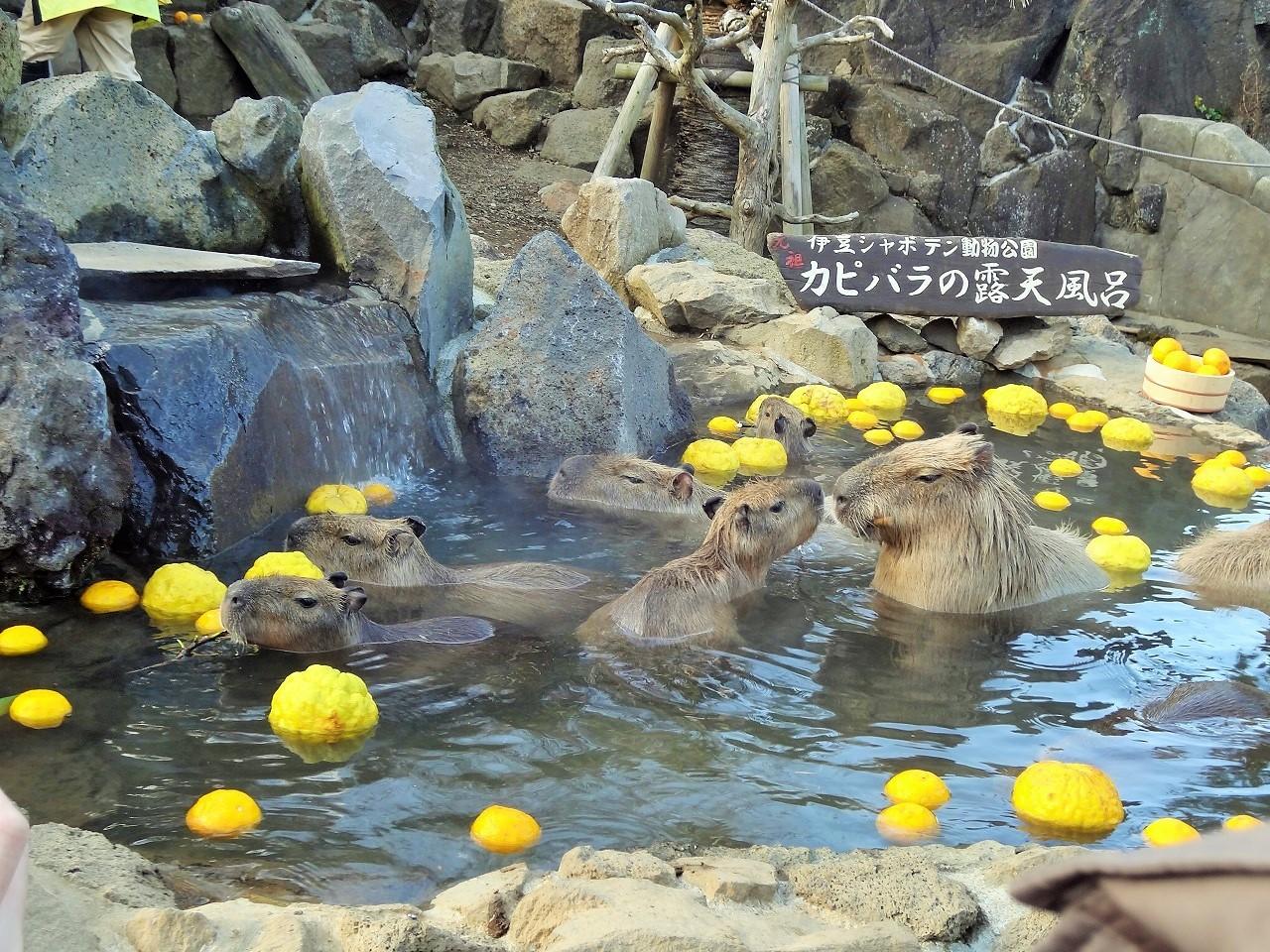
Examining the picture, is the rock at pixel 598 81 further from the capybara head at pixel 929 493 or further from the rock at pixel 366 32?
the capybara head at pixel 929 493

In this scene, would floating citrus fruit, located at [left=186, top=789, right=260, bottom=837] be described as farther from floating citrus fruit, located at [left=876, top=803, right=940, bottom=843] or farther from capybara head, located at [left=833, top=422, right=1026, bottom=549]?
capybara head, located at [left=833, top=422, right=1026, bottom=549]

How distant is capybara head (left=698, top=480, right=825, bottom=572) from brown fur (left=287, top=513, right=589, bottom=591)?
0.65m

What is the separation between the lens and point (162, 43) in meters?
13.9

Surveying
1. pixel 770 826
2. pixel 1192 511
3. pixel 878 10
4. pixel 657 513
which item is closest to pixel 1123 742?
pixel 770 826

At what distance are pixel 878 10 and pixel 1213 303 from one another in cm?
505

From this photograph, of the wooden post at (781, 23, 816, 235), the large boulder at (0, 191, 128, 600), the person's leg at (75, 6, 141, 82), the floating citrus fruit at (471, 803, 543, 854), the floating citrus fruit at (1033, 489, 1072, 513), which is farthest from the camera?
the wooden post at (781, 23, 816, 235)

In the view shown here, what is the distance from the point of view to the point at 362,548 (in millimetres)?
5660

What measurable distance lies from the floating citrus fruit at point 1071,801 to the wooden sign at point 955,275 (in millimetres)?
6688

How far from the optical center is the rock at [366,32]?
52.3 ft

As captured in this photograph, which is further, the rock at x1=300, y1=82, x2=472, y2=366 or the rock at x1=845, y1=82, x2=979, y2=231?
the rock at x1=845, y1=82, x2=979, y2=231

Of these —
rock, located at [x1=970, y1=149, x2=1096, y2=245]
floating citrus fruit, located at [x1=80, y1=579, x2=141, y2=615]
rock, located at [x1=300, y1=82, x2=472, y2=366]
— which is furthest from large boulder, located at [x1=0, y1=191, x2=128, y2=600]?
rock, located at [x1=970, y1=149, x2=1096, y2=245]

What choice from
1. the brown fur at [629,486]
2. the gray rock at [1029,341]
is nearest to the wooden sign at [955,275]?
the gray rock at [1029,341]

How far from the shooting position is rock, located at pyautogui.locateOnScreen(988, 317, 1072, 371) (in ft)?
33.7

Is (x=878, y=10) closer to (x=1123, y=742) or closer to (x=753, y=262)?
(x=753, y=262)
